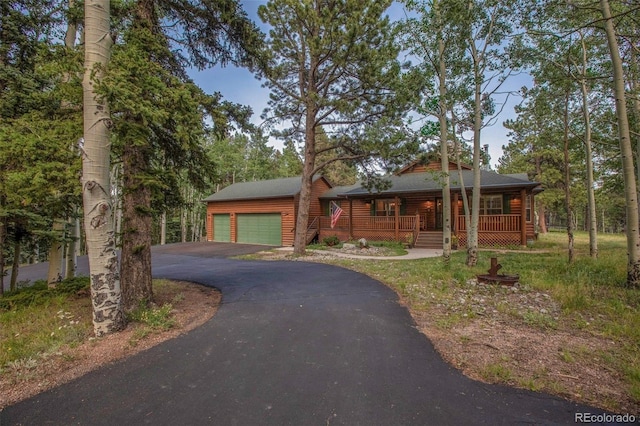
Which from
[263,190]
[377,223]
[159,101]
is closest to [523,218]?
[377,223]

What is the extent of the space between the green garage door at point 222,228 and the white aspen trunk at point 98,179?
17558mm

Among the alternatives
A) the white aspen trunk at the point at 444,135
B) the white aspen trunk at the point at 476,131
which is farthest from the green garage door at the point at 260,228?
the white aspen trunk at the point at 476,131

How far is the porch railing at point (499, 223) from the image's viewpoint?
13.8 metres

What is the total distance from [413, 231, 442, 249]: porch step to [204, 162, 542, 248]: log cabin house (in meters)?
0.05

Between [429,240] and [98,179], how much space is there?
1434cm

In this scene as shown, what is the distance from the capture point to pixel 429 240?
1505cm

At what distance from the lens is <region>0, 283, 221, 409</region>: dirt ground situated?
107 inches

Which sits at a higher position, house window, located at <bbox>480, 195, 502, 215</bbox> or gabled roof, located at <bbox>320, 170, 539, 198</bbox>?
gabled roof, located at <bbox>320, 170, 539, 198</bbox>

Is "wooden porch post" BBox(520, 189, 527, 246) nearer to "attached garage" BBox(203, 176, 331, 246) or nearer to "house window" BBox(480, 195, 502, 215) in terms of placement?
"house window" BBox(480, 195, 502, 215)

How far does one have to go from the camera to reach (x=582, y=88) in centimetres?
972

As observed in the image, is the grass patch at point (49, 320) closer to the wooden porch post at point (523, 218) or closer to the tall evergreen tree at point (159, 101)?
the tall evergreen tree at point (159, 101)

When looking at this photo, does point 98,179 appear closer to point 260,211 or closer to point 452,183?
point 452,183

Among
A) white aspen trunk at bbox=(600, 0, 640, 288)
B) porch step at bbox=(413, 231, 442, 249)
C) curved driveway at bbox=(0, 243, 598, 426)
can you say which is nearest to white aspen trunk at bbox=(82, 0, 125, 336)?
curved driveway at bbox=(0, 243, 598, 426)

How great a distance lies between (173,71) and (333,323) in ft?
19.9
